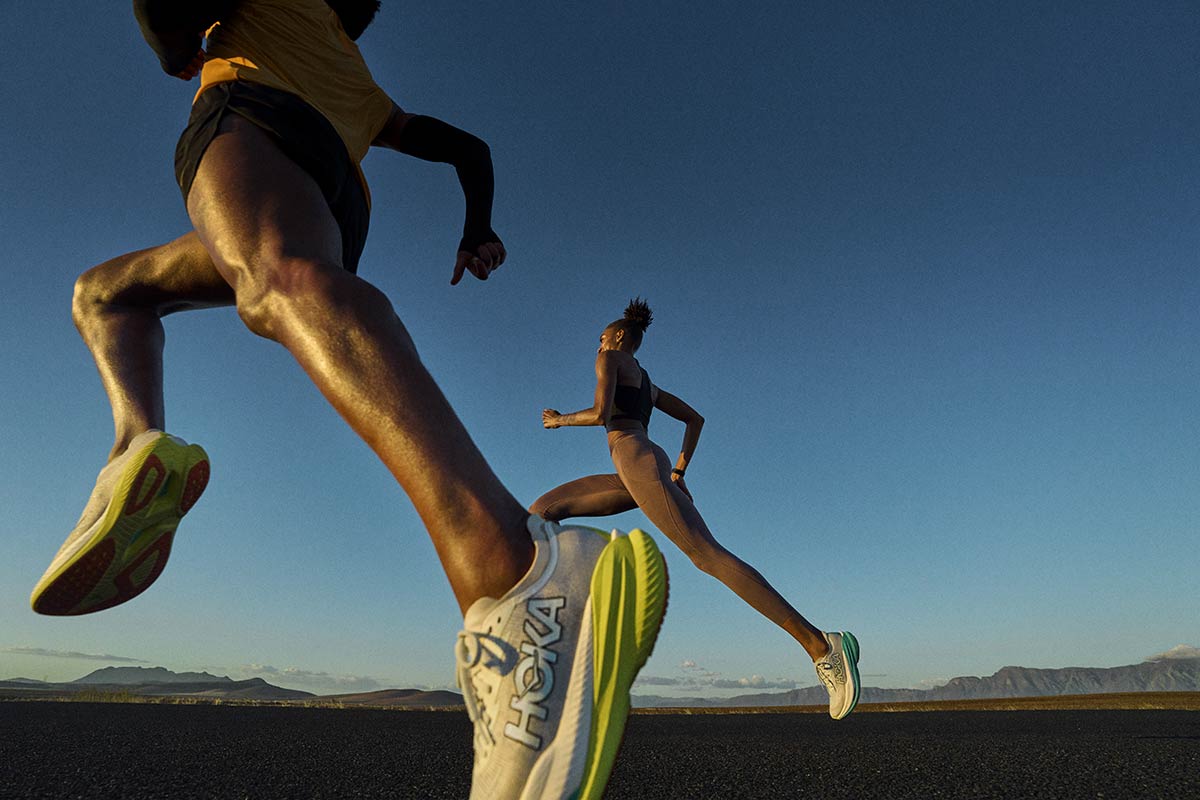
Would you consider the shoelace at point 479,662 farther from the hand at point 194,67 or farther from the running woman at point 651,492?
the running woman at point 651,492

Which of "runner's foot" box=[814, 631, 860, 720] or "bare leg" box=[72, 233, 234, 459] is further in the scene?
"runner's foot" box=[814, 631, 860, 720]

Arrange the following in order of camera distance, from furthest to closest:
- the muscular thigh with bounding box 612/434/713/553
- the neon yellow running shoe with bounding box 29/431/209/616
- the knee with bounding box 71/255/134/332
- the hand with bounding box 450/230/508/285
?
the muscular thigh with bounding box 612/434/713/553
the hand with bounding box 450/230/508/285
the knee with bounding box 71/255/134/332
the neon yellow running shoe with bounding box 29/431/209/616

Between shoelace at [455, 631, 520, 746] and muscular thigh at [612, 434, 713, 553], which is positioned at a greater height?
muscular thigh at [612, 434, 713, 553]

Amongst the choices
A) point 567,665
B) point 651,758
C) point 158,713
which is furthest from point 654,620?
point 158,713

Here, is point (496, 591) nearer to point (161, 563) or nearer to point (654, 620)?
point (654, 620)

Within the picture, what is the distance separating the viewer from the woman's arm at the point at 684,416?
4539 millimetres

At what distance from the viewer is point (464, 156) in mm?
1783

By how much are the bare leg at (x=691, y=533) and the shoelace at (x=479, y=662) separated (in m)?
2.22

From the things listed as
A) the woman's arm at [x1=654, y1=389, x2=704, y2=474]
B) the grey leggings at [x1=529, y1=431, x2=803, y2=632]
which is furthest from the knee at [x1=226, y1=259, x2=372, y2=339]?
the woman's arm at [x1=654, y1=389, x2=704, y2=474]

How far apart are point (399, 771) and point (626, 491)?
73.3 inches

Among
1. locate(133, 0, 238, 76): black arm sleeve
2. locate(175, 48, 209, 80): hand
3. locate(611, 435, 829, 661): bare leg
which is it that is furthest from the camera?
locate(611, 435, 829, 661): bare leg

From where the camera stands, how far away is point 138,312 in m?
1.59

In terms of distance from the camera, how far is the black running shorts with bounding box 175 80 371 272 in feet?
4.05

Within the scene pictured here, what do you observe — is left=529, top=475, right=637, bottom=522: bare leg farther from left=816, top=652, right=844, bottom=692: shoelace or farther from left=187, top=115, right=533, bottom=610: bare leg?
left=187, top=115, right=533, bottom=610: bare leg
